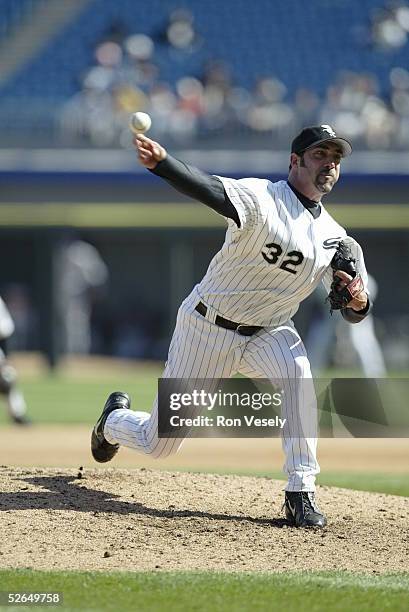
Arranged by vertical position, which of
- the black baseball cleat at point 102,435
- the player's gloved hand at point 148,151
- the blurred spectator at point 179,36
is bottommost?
the black baseball cleat at point 102,435

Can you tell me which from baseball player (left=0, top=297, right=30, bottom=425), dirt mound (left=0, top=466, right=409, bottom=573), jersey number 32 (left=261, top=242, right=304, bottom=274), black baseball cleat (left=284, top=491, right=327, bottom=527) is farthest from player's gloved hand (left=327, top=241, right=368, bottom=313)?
baseball player (left=0, top=297, right=30, bottom=425)

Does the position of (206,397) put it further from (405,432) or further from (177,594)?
(405,432)

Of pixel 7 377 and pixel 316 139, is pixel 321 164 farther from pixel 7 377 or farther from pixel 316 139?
pixel 7 377

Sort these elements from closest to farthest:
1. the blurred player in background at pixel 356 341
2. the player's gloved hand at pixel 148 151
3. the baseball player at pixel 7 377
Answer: the player's gloved hand at pixel 148 151 < the baseball player at pixel 7 377 < the blurred player in background at pixel 356 341

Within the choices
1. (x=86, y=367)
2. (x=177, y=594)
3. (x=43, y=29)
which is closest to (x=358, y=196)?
(x=86, y=367)

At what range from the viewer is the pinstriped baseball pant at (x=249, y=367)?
496cm

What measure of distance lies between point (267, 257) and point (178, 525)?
123 centimetres

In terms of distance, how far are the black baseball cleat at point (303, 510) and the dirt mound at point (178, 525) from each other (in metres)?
0.06

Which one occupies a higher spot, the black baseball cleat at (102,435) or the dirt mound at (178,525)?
the black baseball cleat at (102,435)

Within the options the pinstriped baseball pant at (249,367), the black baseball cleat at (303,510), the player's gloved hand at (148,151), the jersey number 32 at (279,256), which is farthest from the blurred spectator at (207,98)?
the player's gloved hand at (148,151)

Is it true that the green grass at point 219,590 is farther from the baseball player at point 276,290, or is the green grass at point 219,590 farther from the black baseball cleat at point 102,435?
the black baseball cleat at point 102,435

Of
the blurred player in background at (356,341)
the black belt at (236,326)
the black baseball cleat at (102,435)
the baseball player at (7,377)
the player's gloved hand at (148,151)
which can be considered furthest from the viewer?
the blurred player in background at (356,341)

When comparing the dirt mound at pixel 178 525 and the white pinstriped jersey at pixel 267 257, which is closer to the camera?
the dirt mound at pixel 178 525

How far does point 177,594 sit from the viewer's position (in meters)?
3.83
